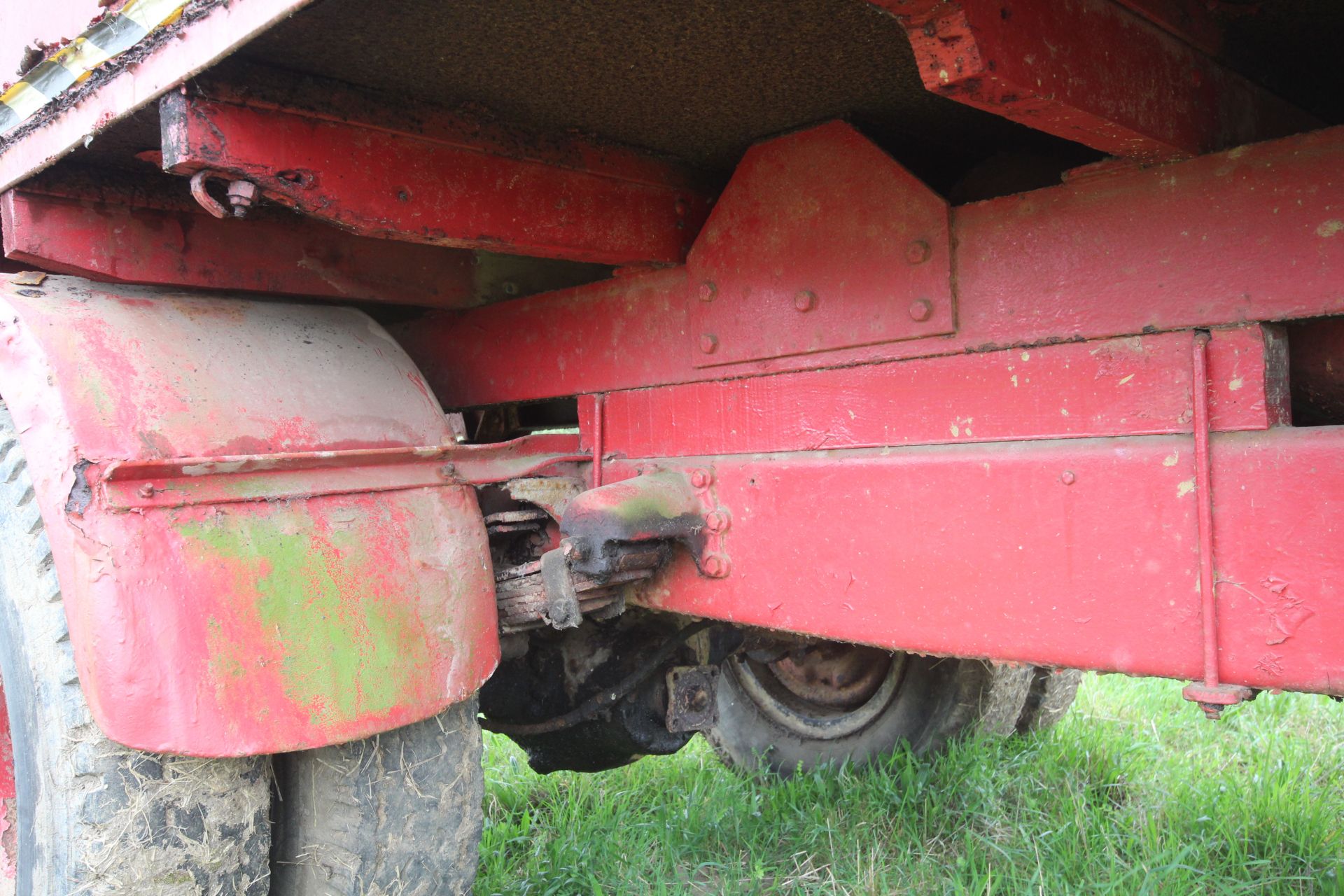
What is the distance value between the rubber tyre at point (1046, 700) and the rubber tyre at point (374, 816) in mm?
1779

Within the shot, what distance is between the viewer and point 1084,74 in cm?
114

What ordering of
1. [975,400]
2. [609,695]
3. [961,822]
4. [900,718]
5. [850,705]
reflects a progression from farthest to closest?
[850,705], [900,718], [961,822], [609,695], [975,400]

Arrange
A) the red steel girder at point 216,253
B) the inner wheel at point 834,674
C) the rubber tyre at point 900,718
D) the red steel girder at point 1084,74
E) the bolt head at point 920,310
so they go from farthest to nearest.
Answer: the inner wheel at point 834,674 < the rubber tyre at point 900,718 < the red steel girder at point 216,253 < the bolt head at point 920,310 < the red steel girder at point 1084,74

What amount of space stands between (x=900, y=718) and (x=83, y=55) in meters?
2.27

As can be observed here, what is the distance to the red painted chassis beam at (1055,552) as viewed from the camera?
114 cm

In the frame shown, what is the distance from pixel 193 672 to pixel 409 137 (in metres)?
0.81

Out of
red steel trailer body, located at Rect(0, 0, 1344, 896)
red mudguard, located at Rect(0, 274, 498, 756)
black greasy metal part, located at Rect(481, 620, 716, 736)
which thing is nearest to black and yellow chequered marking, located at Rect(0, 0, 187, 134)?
red steel trailer body, located at Rect(0, 0, 1344, 896)

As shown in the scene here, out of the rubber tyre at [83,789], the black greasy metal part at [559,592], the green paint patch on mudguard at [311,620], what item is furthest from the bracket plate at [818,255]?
the rubber tyre at [83,789]

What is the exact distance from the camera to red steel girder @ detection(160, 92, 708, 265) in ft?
4.43

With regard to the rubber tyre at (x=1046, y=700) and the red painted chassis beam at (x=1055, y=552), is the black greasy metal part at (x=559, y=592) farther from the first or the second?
the rubber tyre at (x=1046, y=700)

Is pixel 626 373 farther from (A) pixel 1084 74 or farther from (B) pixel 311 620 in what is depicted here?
(A) pixel 1084 74

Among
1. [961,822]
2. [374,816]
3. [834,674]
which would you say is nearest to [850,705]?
[834,674]

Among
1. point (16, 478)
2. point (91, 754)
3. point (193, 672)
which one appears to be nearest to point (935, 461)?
point (193, 672)

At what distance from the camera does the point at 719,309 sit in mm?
1745
